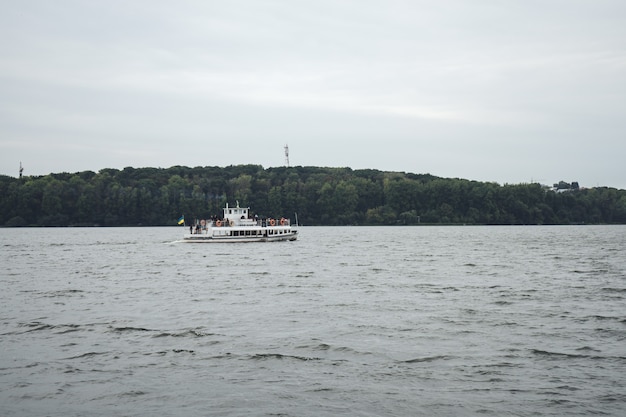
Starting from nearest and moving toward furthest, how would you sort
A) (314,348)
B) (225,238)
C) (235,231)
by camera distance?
(314,348) → (225,238) → (235,231)

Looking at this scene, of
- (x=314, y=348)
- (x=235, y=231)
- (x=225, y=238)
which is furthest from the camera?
(x=235, y=231)

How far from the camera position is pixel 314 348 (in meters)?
22.3

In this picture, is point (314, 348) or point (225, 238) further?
point (225, 238)

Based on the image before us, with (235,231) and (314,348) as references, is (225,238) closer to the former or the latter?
(235,231)

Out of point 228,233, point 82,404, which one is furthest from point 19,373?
point 228,233

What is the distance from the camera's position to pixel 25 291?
4075 cm

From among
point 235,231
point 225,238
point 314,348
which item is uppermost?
point 235,231

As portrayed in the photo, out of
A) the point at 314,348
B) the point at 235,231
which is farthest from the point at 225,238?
the point at 314,348

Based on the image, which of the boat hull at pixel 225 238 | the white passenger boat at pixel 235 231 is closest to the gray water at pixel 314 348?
the boat hull at pixel 225 238

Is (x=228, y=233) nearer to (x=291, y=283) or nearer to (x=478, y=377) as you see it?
(x=291, y=283)

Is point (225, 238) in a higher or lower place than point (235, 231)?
lower

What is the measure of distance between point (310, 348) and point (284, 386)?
16.0ft

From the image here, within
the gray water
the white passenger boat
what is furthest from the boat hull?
the gray water

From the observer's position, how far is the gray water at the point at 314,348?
16.1 meters
